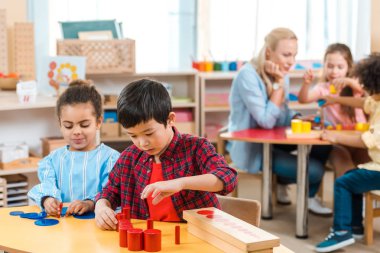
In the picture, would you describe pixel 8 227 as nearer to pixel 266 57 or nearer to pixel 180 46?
pixel 266 57

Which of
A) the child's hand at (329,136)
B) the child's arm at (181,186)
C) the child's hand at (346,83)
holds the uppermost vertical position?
the child's hand at (346,83)

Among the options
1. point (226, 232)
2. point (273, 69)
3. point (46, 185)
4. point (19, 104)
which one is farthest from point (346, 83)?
point (226, 232)

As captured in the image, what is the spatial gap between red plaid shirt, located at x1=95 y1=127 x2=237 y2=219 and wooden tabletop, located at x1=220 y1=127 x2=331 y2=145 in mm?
1740

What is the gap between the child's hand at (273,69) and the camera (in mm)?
4312

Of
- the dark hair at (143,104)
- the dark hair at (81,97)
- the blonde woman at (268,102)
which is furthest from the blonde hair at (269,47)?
the dark hair at (143,104)

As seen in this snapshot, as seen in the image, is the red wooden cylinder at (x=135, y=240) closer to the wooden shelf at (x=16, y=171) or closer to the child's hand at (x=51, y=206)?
the child's hand at (x=51, y=206)

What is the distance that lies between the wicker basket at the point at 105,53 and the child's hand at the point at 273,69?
3.95 ft

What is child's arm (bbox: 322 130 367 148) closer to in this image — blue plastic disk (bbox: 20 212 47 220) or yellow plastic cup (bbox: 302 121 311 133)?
yellow plastic cup (bbox: 302 121 311 133)

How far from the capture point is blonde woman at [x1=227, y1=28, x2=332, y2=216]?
432 centimetres

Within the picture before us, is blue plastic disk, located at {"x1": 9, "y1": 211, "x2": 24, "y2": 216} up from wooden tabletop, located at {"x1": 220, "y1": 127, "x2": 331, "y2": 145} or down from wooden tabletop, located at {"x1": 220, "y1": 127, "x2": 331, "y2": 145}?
down

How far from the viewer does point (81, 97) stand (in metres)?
2.66

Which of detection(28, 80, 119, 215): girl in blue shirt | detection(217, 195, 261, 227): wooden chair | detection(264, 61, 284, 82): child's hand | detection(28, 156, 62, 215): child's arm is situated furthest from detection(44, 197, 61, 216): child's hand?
detection(264, 61, 284, 82): child's hand

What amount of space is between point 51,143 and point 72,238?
2.17 metres

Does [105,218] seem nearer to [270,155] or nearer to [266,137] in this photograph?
[266,137]
